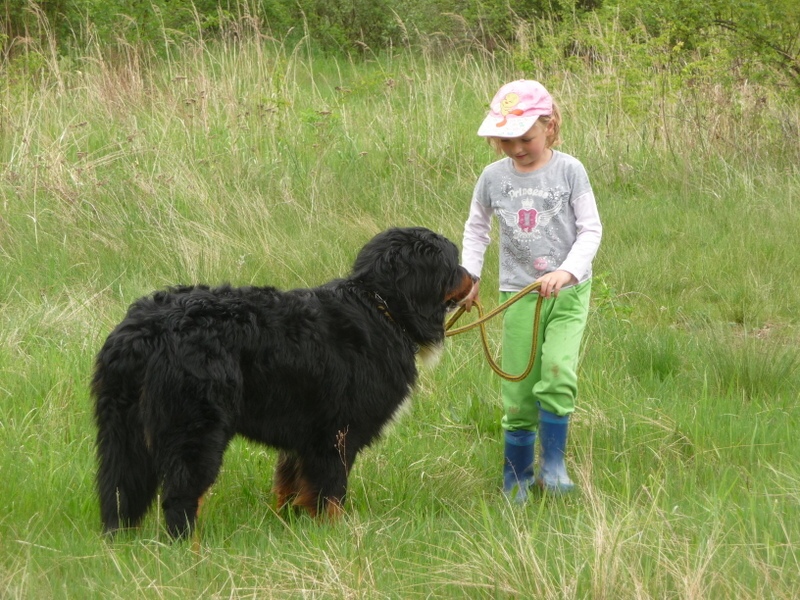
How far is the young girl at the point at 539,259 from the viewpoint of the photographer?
150 inches

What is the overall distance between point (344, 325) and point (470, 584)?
127 cm

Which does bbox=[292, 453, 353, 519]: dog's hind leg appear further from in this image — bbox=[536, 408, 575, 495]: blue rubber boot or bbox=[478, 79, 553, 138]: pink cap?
bbox=[478, 79, 553, 138]: pink cap

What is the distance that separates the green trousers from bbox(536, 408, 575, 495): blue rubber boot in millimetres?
57

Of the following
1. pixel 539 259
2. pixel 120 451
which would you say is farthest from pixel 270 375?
pixel 539 259

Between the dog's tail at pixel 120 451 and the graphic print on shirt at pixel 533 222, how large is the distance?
→ 5.59 ft

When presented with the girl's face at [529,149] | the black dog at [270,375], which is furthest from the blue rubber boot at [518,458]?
the girl's face at [529,149]

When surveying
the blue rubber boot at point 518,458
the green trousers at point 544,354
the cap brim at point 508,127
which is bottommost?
the blue rubber boot at point 518,458

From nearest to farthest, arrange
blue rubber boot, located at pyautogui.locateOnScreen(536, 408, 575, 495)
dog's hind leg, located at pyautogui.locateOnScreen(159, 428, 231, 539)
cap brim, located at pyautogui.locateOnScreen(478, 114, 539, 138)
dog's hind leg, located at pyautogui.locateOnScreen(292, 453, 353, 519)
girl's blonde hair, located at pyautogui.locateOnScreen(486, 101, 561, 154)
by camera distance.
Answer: dog's hind leg, located at pyautogui.locateOnScreen(159, 428, 231, 539) → dog's hind leg, located at pyautogui.locateOnScreen(292, 453, 353, 519) → cap brim, located at pyautogui.locateOnScreen(478, 114, 539, 138) → girl's blonde hair, located at pyautogui.locateOnScreen(486, 101, 561, 154) → blue rubber boot, located at pyautogui.locateOnScreen(536, 408, 575, 495)

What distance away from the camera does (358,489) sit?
394 centimetres

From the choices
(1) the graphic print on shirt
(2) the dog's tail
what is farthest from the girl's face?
(2) the dog's tail

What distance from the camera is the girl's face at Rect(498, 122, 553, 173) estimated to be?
3811mm

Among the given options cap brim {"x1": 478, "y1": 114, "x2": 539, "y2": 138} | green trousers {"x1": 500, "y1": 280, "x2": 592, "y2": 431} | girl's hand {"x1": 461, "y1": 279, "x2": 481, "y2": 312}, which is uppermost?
cap brim {"x1": 478, "y1": 114, "x2": 539, "y2": 138}

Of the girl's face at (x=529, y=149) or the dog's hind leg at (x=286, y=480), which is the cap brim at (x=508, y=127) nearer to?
the girl's face at (x=529, y=149)

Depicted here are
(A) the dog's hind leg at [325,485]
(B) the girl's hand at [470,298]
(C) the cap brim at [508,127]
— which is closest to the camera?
(A) the dog's hind leg at [325,485]
